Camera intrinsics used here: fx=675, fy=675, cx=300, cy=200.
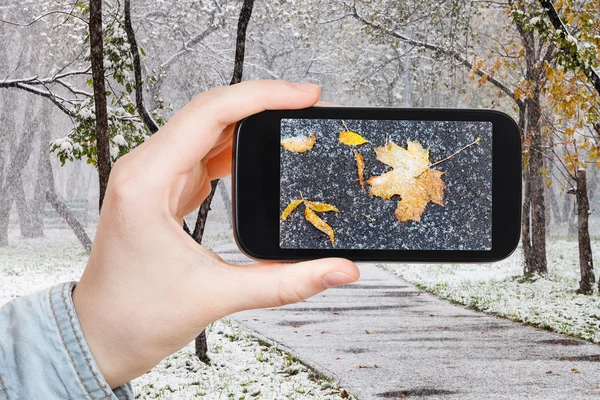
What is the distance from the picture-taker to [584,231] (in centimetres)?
1111

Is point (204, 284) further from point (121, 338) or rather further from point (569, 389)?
point (569, 389)

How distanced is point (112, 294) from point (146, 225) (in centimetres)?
16

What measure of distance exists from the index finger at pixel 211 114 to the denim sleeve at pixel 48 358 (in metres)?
0.37

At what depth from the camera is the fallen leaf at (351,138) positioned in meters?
1.57

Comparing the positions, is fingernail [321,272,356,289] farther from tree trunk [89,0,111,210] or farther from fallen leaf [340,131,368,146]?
tree trunk [89,0,111,210]

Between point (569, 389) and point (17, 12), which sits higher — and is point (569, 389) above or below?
below

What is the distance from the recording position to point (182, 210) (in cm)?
175

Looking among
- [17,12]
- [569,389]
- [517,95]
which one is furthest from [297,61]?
[569,389]

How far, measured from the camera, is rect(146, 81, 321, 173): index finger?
136cm

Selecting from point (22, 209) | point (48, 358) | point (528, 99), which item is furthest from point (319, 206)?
point (22, 209)

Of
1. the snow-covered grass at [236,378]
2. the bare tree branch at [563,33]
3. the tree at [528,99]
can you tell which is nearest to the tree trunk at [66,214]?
the tree at [528,99]

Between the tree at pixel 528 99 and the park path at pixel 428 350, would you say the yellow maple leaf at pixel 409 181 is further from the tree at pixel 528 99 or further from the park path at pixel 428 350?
the tree at pixel 528 99

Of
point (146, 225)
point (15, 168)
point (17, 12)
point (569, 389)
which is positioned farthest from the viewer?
point (15, 168)

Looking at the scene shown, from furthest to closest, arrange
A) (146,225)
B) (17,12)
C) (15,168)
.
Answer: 1. (15,168)
2. (17,12)
3. (146,225)
